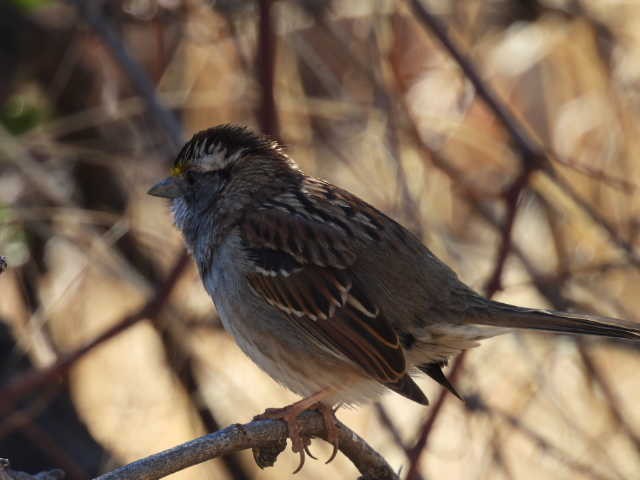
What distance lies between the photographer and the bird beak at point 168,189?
3.45m

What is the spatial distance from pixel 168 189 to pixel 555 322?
1.26 meters

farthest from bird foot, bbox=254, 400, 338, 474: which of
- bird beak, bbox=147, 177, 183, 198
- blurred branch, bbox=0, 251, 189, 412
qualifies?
bird beak, bbox=147, 177, 183, 198

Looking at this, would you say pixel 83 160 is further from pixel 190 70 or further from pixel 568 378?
pixel 568 378

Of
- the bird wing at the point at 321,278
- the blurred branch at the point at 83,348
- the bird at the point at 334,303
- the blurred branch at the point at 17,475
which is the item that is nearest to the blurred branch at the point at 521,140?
the bird at the point at 334,303

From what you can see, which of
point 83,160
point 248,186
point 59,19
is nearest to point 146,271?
point 83,160

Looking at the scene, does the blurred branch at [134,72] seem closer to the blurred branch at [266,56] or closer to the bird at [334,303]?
the blurred branch at [266,56]

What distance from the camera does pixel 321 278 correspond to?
3.20 metres

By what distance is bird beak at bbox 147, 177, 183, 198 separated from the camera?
11.3 feet

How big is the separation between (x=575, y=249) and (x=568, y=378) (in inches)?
27.9

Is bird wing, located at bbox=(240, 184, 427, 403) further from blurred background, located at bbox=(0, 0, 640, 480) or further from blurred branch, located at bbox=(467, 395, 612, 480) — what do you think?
blurred branch, located at bbox=(467, 395, 612, 480)

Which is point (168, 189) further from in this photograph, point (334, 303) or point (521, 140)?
point (521, 140)

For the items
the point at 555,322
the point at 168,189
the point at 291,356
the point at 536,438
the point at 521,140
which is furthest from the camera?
the point at 536,438

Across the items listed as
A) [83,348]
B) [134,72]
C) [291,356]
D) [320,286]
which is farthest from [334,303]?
[134,72]

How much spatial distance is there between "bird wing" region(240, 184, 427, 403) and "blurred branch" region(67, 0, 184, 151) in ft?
3.12
